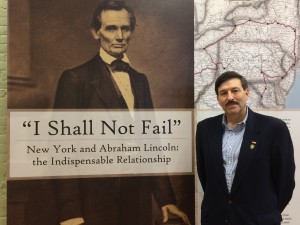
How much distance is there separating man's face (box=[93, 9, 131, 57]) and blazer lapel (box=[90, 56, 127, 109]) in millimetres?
127

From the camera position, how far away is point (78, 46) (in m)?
2.40

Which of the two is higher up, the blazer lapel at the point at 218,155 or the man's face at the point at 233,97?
the man's face at the point at 233,97

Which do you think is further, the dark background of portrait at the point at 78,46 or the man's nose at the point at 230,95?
the dark background of portrait at the point at 78,46

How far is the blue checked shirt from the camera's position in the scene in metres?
2.01

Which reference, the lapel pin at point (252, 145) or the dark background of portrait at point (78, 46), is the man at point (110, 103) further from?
the lapel pin at point (252, 145)

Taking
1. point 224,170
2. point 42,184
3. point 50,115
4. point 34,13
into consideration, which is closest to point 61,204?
point 42,184

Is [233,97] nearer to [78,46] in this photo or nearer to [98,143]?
[98,143]

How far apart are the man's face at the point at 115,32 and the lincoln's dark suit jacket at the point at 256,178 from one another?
101 cm

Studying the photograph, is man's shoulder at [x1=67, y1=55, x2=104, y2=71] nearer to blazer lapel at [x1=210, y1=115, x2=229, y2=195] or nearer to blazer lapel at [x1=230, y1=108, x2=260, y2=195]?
blazer lapel at [x1=210, y1=115, x2=229, y2=195]

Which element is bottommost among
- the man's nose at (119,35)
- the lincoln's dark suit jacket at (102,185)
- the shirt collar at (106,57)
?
the lincoln's dark suit jacket at (102,185)

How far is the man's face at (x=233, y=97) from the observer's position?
79.4 inches

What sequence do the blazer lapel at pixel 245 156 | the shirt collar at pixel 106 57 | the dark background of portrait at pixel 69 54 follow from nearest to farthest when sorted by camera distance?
the blazer lapel at pixel 245 156
the dark background of portrait at pixel 69 54
the shirt collar at pixel 106 57

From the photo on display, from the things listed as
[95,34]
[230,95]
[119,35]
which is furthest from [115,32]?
[230,95]

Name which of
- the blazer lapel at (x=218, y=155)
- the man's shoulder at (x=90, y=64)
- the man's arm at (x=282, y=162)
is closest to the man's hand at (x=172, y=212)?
the blazer lapel at (x=218, y=155)
